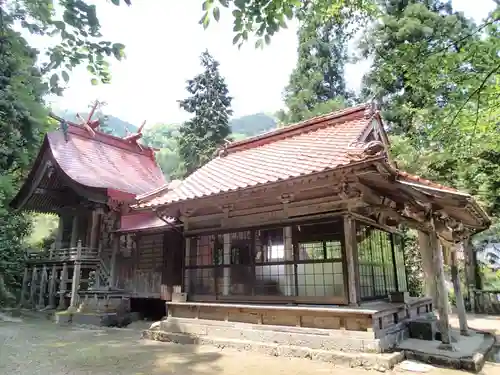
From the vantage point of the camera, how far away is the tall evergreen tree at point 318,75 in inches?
936

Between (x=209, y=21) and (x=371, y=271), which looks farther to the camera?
(x=371, y=271)

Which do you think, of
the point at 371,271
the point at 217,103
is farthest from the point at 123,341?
the point at 217,103

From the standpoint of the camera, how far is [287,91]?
2569cm

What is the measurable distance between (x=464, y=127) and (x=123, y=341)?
9746 mm

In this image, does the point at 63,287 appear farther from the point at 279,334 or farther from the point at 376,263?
the point at 376,263

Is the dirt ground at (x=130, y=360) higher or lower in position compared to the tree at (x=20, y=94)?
lower

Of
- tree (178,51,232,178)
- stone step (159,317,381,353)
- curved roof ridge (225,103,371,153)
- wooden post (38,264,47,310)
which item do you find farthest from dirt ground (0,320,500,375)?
tree (178,51,232,178)

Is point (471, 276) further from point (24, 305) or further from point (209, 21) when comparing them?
point (24, 305)

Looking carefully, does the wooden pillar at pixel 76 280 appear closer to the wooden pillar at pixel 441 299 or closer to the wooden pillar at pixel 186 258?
the wooden pillar at pixel 186 258

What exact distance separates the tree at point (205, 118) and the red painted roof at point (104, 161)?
2458 millimetres

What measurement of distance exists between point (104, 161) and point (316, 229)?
1408 cm

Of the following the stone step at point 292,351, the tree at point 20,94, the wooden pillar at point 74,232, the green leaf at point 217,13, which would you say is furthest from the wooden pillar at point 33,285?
the green leaf at point 217,13

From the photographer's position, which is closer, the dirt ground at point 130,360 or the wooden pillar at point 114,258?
the dirt ground at point 130,360

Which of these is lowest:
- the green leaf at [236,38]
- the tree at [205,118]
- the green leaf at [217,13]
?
the green leaf at [236,38]
